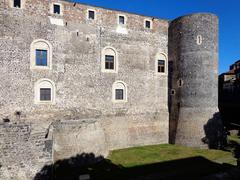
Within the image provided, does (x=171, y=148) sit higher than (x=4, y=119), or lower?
lower

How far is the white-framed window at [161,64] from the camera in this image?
21.6 m

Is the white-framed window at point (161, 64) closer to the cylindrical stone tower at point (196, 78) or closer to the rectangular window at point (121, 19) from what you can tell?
the cylindrical stone tower at point (196, 78)

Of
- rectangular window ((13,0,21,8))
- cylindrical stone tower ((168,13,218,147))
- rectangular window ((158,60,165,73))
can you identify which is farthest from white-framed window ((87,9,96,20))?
cylindrical stone tower ((168,13,218,147))

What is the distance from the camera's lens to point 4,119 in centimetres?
1569

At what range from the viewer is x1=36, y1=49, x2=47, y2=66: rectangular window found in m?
17.0

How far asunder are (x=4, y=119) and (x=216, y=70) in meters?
19.2

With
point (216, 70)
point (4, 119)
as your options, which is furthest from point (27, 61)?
point (216, 70)

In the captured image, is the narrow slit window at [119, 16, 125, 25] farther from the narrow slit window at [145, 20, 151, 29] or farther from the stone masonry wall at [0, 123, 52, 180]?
the stone masonry wall at [0, 123, 52, 180]

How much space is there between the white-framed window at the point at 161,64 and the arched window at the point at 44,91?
1046 centimetres

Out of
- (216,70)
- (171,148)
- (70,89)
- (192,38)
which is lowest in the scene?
(171,148)

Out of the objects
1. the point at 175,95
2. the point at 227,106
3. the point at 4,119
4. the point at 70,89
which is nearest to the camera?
the point at 4,119

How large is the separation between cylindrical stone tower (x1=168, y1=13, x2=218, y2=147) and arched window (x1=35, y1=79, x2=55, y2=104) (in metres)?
12.1

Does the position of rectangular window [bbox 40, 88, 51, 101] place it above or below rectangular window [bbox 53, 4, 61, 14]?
below

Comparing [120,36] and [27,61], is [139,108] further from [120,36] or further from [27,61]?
[27,61]
